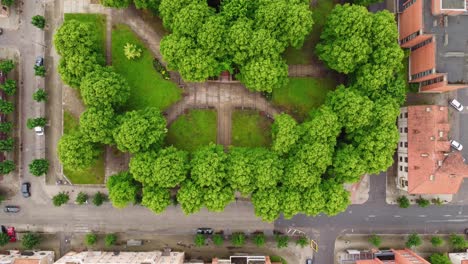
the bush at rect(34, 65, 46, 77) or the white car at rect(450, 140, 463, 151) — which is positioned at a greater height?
the bush at rect(34, 65, 46, 77)

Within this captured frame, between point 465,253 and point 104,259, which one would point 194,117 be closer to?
point 104,259

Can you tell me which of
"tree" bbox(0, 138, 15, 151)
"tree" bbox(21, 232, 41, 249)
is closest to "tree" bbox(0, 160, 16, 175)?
"tree" bbox(0, 138, 15, 151)

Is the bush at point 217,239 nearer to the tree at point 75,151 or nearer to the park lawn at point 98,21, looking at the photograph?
the tree at point 75,151

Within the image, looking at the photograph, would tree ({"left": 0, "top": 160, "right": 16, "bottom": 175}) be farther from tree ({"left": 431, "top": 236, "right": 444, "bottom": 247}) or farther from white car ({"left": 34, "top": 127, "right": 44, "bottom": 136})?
tree ({"left": 431, "top": 236, "right": 444, "bottom": 247})

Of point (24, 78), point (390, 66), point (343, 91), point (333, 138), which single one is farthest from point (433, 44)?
point (24, 78)

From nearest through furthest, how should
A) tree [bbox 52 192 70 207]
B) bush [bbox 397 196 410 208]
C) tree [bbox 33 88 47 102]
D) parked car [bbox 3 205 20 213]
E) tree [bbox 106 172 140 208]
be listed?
1. tree [bbox 106 172 140 208]
2. tree [bbox 33 88 47 102]
3. tree [bbox 52 192 70 207]
4. bush [bbox 397 196 410 208]
5. parked car [bbox 3 205 20 213]

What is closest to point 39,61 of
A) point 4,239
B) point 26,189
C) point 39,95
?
point 39,95

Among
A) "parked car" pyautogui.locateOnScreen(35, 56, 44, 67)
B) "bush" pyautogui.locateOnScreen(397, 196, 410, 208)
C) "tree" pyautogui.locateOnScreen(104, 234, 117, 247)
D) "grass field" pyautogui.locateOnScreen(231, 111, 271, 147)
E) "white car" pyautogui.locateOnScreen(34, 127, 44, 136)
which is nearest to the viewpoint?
"tree" pyautogui.locateOnScreen(104, 234, 117, 247)

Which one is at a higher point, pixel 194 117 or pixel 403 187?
pixel 194 117
